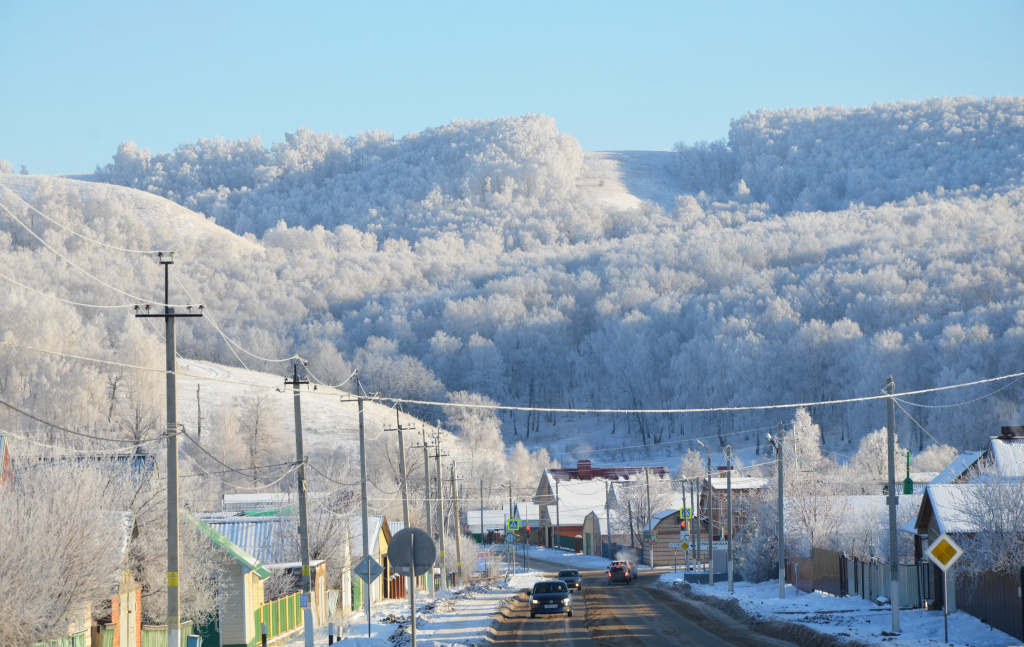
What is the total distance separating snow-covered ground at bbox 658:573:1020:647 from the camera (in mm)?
25938

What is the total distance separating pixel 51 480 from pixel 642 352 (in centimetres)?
14871

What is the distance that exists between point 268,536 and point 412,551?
84.9 ft

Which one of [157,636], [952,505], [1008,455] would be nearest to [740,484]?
[1008,455]

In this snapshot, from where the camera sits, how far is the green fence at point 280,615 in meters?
33.2

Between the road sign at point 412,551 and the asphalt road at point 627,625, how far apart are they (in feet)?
40.2

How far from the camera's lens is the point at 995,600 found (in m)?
27.3

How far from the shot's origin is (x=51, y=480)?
25.5 metres

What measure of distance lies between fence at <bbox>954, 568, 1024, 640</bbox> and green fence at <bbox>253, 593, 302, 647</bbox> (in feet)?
69.2

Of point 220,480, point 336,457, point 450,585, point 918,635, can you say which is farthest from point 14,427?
point 918,635

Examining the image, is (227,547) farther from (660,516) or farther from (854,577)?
(660,516)

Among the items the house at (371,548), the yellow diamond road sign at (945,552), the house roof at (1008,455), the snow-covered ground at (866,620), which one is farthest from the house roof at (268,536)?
the house roof at (1008,455)

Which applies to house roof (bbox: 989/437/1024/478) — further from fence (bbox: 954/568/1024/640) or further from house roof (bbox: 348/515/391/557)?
house roof (bbox: 348/515/391/557)

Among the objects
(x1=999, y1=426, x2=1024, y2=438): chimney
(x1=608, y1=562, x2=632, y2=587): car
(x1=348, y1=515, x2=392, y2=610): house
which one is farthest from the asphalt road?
(x1=999, y1=426, x2=1024, y2=438): chimney

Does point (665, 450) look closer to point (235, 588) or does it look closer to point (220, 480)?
point (220, 480)
